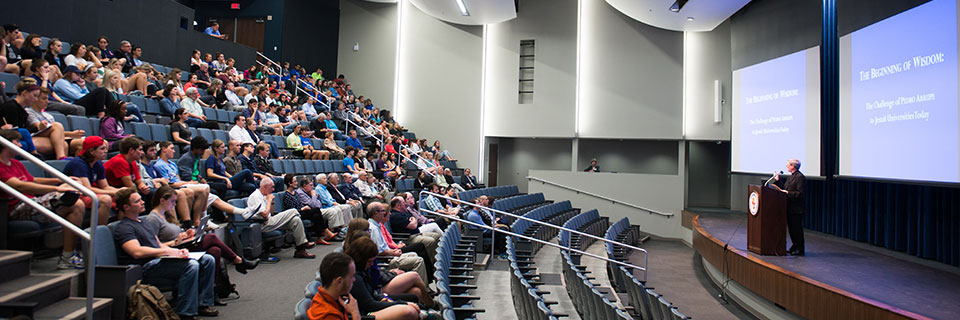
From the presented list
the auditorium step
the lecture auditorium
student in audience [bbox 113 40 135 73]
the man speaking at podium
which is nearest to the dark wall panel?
the lecture auditorium

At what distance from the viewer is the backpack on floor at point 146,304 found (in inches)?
97.7

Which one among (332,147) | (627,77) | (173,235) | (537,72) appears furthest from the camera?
(537,72)

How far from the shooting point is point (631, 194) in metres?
11.2

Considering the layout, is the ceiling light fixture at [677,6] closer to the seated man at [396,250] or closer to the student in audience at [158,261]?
the seated man at [396,250]

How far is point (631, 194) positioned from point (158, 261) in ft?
31.6

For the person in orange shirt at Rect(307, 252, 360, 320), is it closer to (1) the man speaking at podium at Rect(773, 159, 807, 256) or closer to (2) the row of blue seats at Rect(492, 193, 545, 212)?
(1) the man speaking at podium at Rect(773, 159, 807, 256)

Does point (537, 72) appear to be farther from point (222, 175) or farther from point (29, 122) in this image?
point (29, 122)

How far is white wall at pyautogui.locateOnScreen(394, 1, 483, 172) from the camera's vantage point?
1194 centimetres

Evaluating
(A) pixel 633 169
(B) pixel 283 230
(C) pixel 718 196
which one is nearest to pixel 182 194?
(B) pixel 283 230

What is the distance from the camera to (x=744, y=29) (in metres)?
9.99

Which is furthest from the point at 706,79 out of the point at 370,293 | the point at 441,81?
the point at 370,293

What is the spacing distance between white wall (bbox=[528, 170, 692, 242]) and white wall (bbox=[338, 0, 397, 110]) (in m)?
3.94

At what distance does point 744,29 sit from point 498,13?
450 cm

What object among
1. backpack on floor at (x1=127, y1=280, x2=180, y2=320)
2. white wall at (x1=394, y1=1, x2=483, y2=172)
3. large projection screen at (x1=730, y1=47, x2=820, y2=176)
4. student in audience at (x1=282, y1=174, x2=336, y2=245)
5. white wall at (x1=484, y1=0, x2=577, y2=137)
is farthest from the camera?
white wall at (x1=394, y1=1, x2=483, y2=172)
